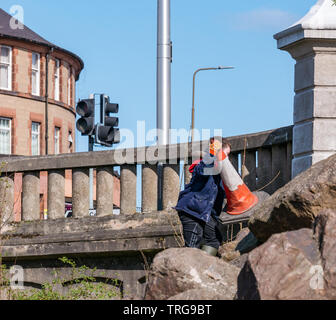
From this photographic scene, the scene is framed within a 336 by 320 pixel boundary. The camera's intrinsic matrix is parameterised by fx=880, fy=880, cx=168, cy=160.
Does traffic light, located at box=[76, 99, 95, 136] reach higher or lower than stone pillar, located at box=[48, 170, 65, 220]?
higher

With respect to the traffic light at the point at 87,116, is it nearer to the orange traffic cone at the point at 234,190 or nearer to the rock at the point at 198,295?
the orange traffic cone at the point at 234,190

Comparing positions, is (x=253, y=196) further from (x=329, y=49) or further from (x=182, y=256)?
(x=182, y=256)

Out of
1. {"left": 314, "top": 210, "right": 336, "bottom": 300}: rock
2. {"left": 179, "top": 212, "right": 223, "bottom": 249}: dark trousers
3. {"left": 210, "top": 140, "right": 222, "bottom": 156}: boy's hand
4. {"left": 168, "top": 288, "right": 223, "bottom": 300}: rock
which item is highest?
{"left": 210, "top": 140, "right": 222, "bottom": 156}: boy's hand

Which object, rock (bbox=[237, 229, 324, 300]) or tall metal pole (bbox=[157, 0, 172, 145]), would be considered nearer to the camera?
rock (bbox=[237, 229, 324, 300])

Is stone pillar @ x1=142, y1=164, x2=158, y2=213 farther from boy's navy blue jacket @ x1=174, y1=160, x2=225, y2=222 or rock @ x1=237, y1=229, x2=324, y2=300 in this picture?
rock @ x1=237, y1=229, x2=324, y2=300

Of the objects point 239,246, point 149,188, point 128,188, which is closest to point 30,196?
point 128,188

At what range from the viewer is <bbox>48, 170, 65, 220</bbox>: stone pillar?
38.3 ft

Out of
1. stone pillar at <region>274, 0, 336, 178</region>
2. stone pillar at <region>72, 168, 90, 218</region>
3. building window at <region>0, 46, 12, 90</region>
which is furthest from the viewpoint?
building window at <region>0, 46, 12, 90</region>

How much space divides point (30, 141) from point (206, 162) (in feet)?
127

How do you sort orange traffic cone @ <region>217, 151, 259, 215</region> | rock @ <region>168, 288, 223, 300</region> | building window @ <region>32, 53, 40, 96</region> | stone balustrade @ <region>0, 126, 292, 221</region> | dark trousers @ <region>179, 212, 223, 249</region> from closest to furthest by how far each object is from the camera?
rock @ <region>168, 288, 223, 300</region> < orange traffic cone @ <region>217, 151, 259, 215</region> < dark trousers @ <region>179, 212, 223, 249</region> < stone balustrade @ <region>0, 126, 292, 221</region> < building window @ <region>32, 53, 40, 96</region>

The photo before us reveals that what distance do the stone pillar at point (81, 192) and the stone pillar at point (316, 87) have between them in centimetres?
318

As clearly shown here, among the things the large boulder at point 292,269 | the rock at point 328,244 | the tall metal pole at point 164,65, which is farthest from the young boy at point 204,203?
the tall metal pole at point 164,65

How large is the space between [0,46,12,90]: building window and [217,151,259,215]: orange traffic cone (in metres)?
38.1

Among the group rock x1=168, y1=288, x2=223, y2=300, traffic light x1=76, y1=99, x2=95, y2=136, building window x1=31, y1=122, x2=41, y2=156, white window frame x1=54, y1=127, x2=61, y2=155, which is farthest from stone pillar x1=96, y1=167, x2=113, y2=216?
white window frame x1=54, y1=127, x2=61, y2=155
